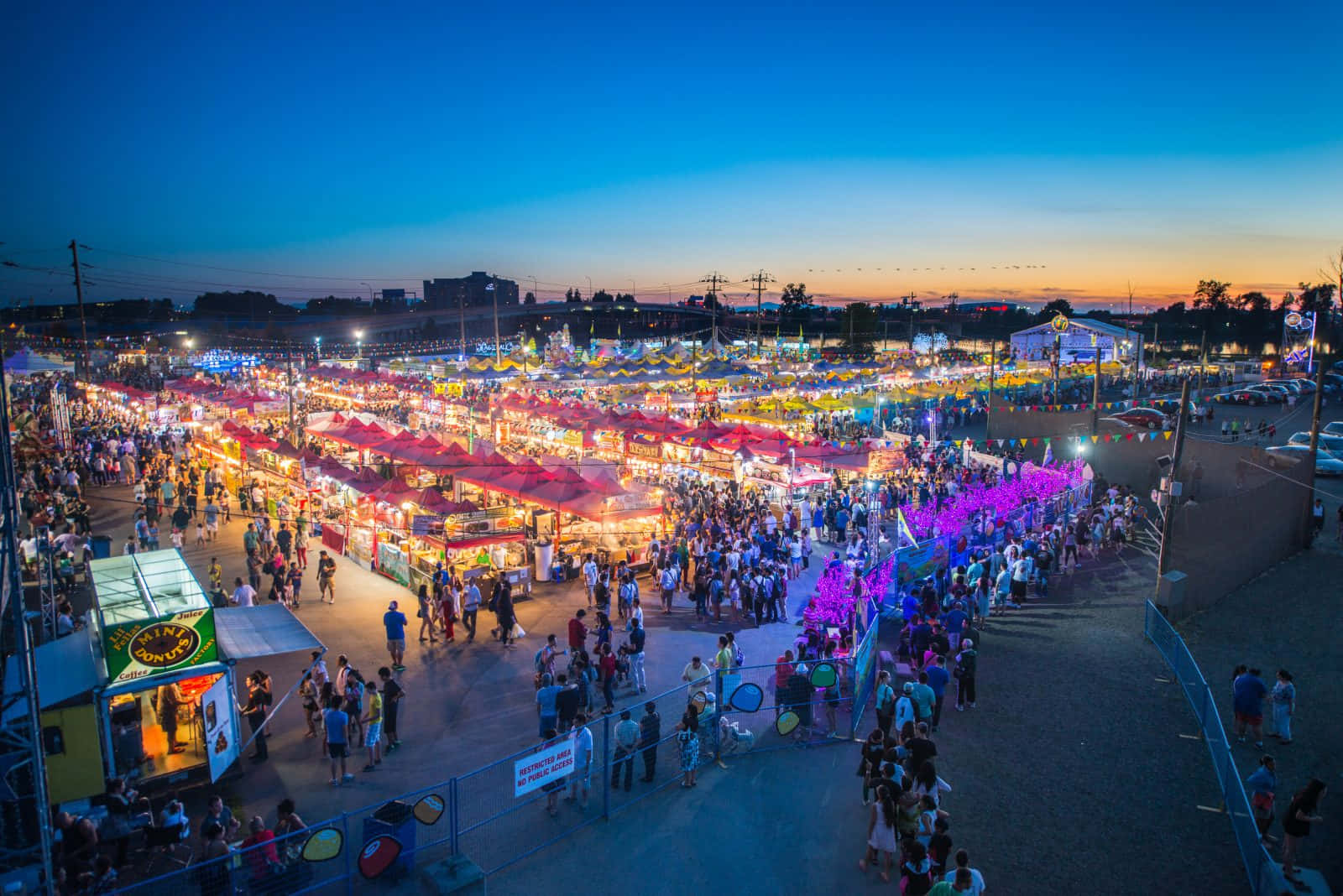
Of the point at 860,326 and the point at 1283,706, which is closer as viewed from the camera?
the point at 1283,706

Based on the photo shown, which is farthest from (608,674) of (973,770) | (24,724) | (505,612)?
(24,724)

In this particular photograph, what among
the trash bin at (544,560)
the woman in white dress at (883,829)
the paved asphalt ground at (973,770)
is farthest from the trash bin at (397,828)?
the trash bin at (544,560)

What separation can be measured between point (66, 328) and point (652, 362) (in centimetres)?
6127

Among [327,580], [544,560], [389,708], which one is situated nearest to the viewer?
[389,708]

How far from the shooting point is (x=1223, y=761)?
7.81 m

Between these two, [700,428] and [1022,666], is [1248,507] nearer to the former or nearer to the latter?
[1022,666]

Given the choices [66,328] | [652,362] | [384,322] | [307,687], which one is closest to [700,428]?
[307,687]

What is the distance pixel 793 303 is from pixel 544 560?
103464 millimetres

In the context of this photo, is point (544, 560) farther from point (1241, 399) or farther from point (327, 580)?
point (1241, 399)

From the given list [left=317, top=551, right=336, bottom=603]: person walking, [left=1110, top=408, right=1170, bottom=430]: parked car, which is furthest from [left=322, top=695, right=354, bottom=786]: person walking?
[left=1110, top=408, right=1170, bottom=430]: parked car

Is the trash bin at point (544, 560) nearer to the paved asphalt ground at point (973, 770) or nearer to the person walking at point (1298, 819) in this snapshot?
the paved asphalt ground at point (973, 770)

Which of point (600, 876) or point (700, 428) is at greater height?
point (700, 428)

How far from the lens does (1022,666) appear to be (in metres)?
11.3

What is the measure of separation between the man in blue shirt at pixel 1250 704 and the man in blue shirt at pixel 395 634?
34.4 ft
